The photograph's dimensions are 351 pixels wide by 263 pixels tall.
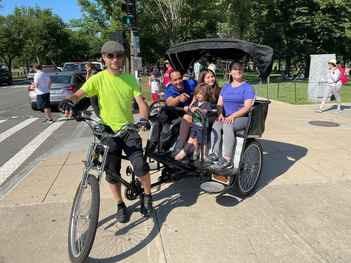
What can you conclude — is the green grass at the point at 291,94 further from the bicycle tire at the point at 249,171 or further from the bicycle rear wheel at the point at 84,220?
the bicycle rear wheel at the point at 84,220

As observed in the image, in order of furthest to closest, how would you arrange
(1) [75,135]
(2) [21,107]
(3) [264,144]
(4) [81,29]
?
1. (4) [81,29]
2. (2) [21,107]
3. (1) [75,135]
4. (3) [264,144]

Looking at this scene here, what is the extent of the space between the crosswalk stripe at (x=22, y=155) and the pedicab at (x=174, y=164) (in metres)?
2.38

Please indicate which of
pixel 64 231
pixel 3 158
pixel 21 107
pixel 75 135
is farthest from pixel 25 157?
pixel 21 107

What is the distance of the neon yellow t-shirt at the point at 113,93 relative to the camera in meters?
4.07

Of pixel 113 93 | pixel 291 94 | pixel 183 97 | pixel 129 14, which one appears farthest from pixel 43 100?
pixel 291 94

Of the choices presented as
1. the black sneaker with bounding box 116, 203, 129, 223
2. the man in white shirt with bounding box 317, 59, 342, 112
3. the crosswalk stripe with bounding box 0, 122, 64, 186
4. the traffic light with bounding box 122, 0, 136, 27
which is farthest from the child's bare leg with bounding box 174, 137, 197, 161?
the man in white shirt with bounding box 317, 59, 342, 112

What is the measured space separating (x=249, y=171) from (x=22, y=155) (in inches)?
198

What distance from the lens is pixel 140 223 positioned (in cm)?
441

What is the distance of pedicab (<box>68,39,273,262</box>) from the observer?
363 cm

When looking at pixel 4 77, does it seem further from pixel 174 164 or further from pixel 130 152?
pixel 130 152

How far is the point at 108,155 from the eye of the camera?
409 centimetres

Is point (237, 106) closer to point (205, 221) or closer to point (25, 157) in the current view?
point (205, 221)

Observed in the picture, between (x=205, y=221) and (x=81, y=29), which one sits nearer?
(x=205, y=221)

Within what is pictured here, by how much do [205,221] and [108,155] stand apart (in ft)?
4.18
